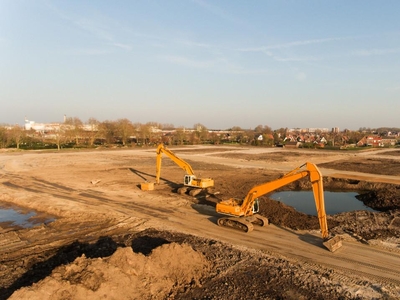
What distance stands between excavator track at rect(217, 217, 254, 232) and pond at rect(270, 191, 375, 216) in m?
7.16

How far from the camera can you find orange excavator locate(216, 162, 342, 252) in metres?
12.0

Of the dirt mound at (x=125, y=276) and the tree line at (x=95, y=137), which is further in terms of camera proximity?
the tree line at (x=95, y=137)

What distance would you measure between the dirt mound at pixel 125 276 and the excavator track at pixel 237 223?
151 inches

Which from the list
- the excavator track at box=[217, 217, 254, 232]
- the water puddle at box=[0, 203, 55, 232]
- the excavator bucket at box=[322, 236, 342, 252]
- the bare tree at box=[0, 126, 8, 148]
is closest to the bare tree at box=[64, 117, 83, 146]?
the bare tree at box=[0, 126, 8, 148]

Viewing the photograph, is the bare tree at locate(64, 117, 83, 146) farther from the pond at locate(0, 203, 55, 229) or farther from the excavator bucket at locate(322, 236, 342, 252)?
the excavator bucket at locate(322, 236, 342, 252)

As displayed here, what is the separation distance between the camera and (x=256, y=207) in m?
14.9

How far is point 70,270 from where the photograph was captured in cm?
870

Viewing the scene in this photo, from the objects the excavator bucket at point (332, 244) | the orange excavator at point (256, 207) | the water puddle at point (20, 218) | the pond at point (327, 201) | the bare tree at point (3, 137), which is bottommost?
the pond at point (327, 201)

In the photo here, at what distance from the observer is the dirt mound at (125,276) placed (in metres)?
7.80

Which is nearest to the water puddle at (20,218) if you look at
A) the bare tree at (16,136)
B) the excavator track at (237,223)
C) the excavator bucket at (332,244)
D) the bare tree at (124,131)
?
the excavator track at (237,223)

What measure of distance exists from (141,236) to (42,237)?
451 cm

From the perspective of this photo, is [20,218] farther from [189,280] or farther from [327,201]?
[327,201]

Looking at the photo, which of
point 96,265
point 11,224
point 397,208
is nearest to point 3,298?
point 96,265

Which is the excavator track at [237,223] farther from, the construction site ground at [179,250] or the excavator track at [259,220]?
the excavator track at [259,220]
